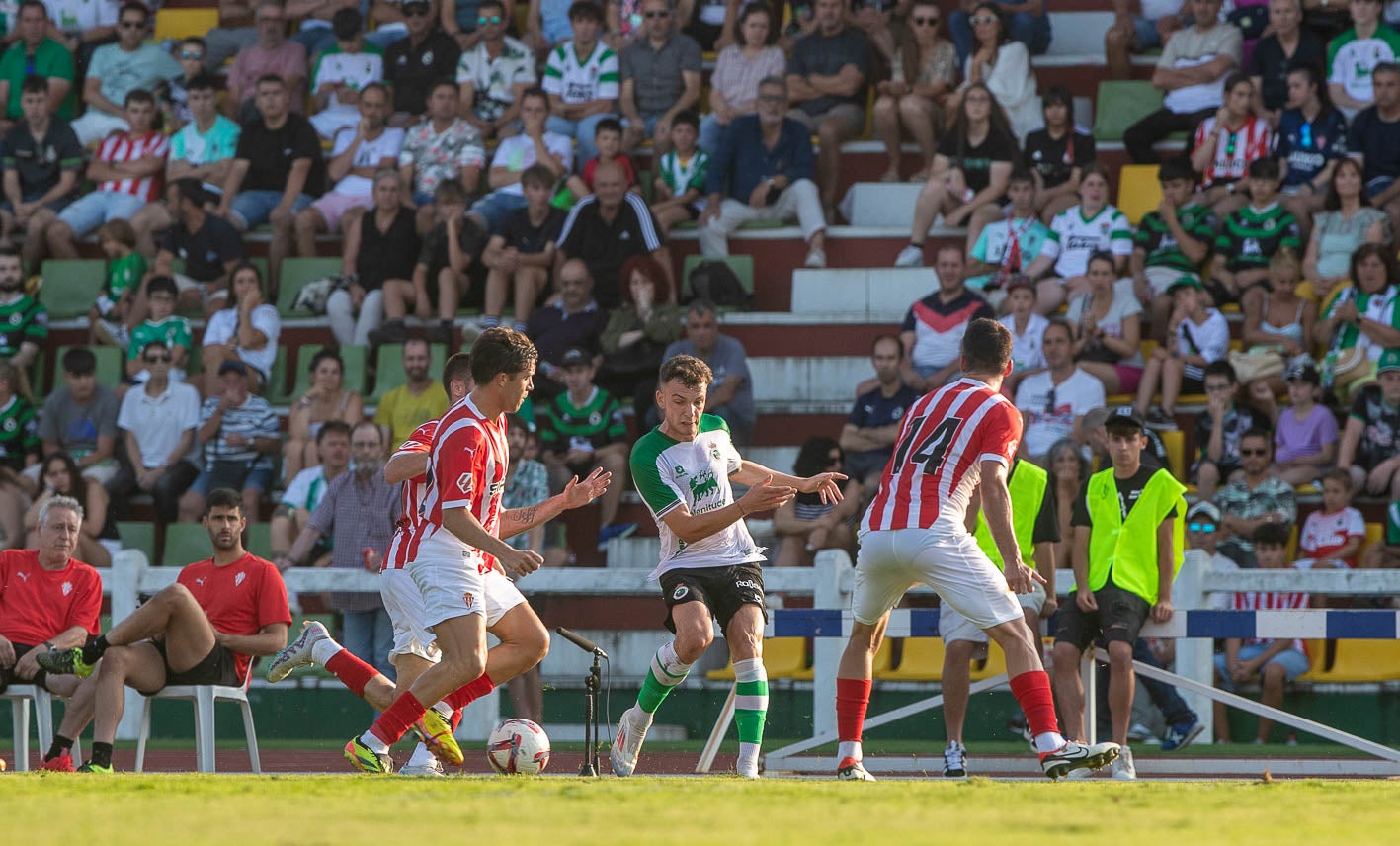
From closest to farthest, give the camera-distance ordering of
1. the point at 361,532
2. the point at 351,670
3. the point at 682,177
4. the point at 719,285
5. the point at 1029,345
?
1. the point at 351,670
2. the point at 361,532
3. the point at 1029,345
4. the point at 719,285
5. the point at 682,177

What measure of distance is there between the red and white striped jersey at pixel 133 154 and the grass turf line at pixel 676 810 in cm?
1120

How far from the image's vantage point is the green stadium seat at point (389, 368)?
15219 millimetres

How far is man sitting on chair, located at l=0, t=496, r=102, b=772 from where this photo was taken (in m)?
9.96

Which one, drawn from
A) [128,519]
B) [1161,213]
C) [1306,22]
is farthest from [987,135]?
[128,519]

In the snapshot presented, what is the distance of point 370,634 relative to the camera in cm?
1206

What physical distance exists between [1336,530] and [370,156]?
9534 mm

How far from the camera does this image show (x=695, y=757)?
36.6 ft

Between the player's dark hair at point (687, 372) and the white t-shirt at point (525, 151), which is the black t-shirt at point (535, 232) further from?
→ the player's dark hair at point (687, 372)

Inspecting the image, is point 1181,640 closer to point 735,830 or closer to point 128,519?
point 735,830

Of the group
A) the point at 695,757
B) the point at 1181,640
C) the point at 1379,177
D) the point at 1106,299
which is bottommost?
the point at 695,757

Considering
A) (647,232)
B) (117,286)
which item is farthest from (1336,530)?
(117,286)

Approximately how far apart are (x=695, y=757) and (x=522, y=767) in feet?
9.83

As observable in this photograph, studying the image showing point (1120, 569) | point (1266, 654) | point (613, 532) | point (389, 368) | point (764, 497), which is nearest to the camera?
point (764, 497)

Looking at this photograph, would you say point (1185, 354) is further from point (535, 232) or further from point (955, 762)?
point (535, 232)
